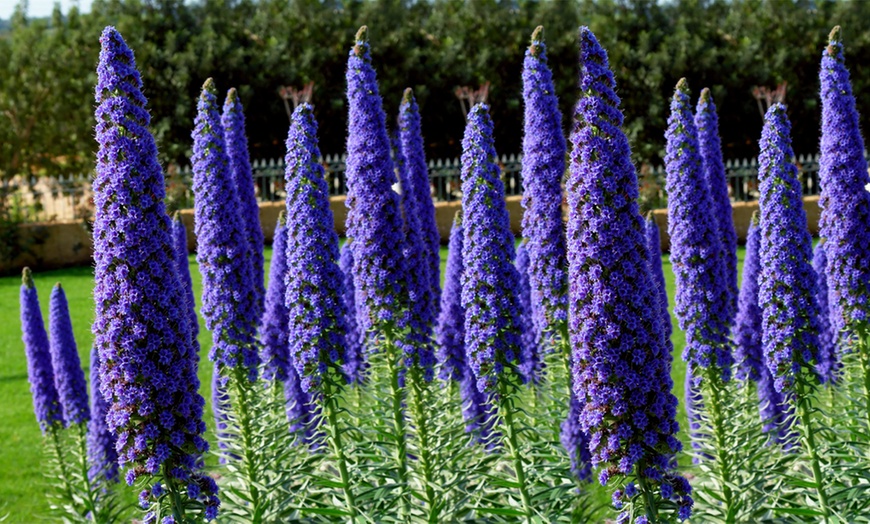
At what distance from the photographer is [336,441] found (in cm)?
781

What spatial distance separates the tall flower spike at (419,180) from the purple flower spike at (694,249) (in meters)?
2.18

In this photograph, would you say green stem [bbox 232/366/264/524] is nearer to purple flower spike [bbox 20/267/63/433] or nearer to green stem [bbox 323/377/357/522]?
green stem [bbox 323/377/357/522]

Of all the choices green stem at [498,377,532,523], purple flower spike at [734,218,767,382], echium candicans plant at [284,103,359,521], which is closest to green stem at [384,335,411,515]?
echium candicans plant at [284,103,359,521]

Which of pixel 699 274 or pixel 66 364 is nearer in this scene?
pixel 699 274

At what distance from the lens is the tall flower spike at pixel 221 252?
800 cm

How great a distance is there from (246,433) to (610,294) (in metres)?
3.76

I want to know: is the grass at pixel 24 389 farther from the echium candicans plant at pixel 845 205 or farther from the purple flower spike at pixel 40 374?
the echium candicans plant at pixel 845 205

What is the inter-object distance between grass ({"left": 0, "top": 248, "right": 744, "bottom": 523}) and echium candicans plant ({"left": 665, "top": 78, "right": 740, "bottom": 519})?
220cm

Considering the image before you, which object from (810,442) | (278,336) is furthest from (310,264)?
(810,442)

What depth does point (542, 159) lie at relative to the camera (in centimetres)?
829

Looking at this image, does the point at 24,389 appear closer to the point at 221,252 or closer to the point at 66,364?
the point at 66,364

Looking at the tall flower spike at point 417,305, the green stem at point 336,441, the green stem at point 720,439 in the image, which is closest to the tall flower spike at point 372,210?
the tall flower spike at point 417,305

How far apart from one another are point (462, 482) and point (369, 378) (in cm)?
201

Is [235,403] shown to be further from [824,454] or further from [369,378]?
[824,454]
